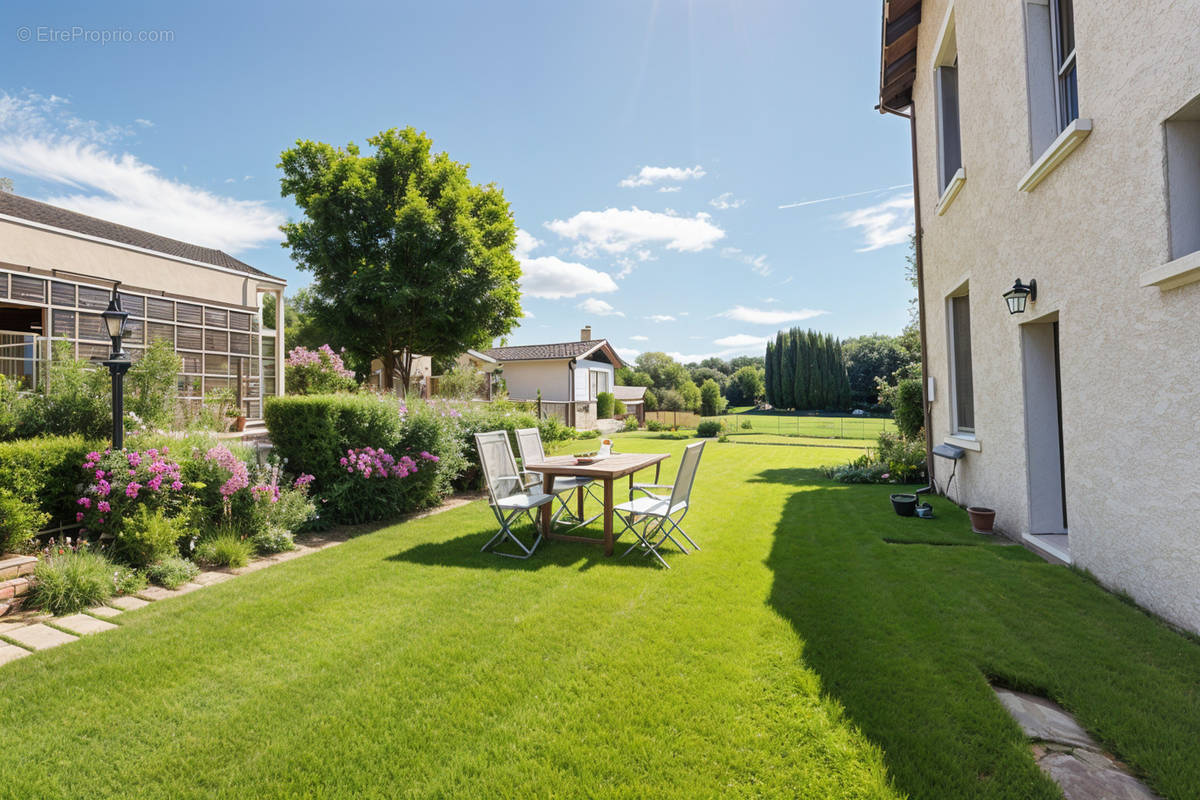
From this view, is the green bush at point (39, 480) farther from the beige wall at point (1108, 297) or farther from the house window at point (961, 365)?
the house window at point (961, 365)

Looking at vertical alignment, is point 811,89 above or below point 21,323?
above

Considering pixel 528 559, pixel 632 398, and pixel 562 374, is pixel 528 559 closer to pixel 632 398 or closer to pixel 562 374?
pixel 562 374

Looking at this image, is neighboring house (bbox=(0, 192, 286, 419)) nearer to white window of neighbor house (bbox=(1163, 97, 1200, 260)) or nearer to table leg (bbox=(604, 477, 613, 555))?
table leg (bbox=(604, 477, 613, 555))

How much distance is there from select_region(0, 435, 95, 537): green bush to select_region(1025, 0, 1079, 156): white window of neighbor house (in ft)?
30.9

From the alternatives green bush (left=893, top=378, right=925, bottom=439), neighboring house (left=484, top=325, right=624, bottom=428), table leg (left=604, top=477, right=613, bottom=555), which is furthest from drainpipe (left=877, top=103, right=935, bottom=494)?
neighboring house (left=484, top=325, right=624, bottom=428)

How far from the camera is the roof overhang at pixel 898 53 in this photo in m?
8.31

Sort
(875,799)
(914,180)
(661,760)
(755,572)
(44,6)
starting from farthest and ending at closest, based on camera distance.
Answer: (914,180) → (44,6) → (755,572) → (661,760) → (875,799)

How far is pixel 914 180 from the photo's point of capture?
29.0 ft

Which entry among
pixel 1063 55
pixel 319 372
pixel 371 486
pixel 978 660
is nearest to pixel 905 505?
pixel 978 660

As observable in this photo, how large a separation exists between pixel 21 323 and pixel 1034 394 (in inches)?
658

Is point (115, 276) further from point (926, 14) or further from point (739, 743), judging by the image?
point (926, 14)

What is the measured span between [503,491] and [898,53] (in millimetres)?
10083

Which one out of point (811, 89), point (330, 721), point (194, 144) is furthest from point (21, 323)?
point (811, 89)

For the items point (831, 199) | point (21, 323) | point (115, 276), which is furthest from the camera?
point (831, 199)
